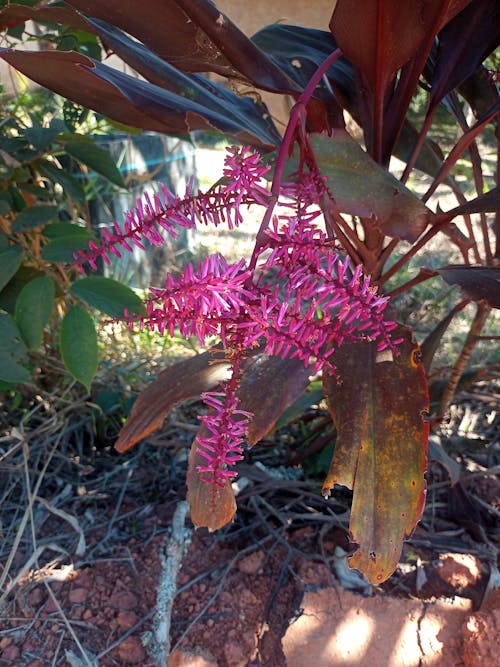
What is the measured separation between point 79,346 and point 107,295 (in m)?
0.09

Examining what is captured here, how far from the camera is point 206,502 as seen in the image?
77 cm

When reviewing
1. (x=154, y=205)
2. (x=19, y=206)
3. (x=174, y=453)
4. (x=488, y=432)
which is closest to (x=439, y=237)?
(x=488, y=432)

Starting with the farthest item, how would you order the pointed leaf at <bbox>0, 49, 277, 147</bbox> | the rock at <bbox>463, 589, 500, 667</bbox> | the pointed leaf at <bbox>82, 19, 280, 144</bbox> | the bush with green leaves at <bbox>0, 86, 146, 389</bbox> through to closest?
the bush with green leaves at <bbox>0, 86, 146, 389</bbox>
the rock at <bbox>463, 589, 500, 667</bbox>
the pointed leaf at <bbox>82, 19, 280, 144</bbox>
the pointed leaf at <bbox>0, 49, 277, 147</bbox>

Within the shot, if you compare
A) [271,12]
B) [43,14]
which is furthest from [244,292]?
[271,12]

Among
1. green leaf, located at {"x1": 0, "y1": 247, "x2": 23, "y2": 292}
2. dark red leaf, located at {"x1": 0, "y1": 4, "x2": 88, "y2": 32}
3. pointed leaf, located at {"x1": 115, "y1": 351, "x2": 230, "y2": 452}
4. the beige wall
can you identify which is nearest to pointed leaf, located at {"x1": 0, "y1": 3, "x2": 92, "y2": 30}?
dark red leaf, located at {"x1": 0, "y1": 4, "x2": 88, "y2": 32}

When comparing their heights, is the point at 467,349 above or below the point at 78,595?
above

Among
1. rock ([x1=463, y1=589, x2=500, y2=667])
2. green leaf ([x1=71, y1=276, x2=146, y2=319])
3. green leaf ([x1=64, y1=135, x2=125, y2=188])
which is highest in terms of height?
green leaf ([x1=64, y1=135, x2=125, y2=188])

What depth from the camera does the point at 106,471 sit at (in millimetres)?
1315

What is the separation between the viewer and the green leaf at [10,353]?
0.94 meters

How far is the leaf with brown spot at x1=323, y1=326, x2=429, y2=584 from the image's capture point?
71cm

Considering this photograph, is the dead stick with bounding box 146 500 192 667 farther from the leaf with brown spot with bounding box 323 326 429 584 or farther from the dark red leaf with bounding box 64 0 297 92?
the dark red leaf with bounding box 64 0 297 92

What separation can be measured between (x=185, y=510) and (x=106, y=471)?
31 centimetres

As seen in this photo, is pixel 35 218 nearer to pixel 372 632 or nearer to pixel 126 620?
pixel 126 620

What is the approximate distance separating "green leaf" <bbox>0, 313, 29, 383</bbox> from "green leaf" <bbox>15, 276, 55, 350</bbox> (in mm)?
16
